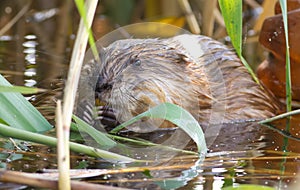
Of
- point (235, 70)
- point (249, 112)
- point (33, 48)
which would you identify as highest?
point (33, 48)

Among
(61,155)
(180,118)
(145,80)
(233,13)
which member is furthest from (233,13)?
(61,155)

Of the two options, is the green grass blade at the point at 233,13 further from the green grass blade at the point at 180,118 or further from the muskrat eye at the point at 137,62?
the muskrat eye at the point at 137,62

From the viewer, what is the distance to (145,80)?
2.07 metres

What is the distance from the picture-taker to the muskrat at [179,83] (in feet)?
6.56

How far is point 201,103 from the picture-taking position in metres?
2.20

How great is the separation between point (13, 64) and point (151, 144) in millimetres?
1028

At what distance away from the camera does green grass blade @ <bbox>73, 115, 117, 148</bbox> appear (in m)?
1.60

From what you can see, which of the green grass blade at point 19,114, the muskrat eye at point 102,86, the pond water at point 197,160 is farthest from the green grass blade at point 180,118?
the muskrat eye at point 102,86

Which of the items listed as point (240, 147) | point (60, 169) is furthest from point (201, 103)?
point (60, 169)

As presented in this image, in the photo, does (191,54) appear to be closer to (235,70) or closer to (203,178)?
(235,70)

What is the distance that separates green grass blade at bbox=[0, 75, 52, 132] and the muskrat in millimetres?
338

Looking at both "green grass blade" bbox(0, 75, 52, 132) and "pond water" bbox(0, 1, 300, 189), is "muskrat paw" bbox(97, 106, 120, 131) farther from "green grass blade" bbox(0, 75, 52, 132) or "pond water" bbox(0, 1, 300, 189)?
"green grass blade" bbox(0, 75, 52, 132)

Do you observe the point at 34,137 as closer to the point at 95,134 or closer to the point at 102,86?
the point at 95,134

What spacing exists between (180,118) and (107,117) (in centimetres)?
42
